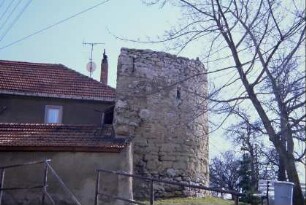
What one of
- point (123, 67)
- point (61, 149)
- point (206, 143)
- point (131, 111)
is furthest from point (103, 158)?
point (206, 143)

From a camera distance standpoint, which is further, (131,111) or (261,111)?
(131,111)

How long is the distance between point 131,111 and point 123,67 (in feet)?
5.14

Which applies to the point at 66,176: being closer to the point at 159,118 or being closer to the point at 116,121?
the point at 116,121

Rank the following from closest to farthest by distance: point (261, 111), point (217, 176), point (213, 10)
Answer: point (261, 111) < point (213, 10) < point (217, 176)

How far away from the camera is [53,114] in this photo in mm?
16078

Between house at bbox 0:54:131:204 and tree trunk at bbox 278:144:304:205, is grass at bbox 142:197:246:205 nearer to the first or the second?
house at bbox 0:54:131:204

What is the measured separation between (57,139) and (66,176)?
131 cm

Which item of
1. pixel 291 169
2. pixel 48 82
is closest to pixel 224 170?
pixel 48 82

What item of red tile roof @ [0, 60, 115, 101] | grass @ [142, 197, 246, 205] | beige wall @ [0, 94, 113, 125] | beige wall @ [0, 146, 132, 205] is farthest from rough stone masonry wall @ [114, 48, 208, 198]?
beige wall @ [0, 94, 113, 125]

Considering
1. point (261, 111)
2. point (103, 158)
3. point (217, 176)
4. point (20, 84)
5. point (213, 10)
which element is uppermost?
point (213, 10)

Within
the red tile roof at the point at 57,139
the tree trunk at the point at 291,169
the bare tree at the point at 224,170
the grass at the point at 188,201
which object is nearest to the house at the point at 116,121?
the red tile roof at the point at 57,139

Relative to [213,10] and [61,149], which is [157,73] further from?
[213,10]

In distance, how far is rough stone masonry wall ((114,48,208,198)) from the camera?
13992mm

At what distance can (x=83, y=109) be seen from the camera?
641 inches
